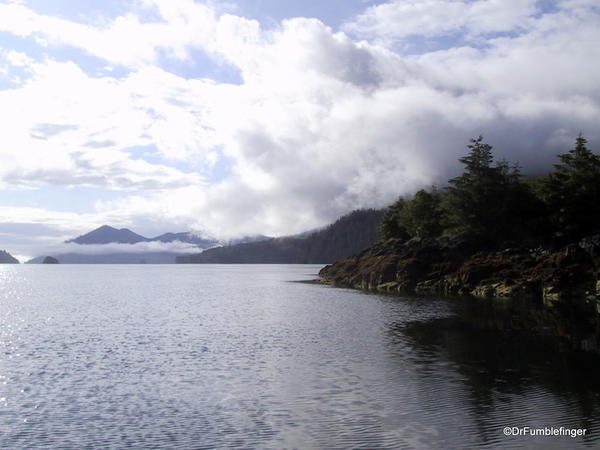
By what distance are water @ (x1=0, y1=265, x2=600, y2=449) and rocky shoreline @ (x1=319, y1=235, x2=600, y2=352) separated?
9.69 meters

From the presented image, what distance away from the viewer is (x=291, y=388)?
27.9 meters

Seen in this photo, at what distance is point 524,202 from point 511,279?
109ft

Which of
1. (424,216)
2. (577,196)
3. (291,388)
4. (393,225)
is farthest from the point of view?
(393,225)

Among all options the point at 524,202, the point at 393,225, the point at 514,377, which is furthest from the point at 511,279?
the point at 393,225

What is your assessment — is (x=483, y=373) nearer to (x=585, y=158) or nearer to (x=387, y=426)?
(x=387, y=426)

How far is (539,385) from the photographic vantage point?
26812 mm

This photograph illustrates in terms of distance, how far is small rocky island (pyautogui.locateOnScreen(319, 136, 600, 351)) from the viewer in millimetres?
75750

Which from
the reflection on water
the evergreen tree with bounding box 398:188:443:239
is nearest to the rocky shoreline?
the reflection on water

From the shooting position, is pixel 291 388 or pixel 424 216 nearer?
pixel 291 388

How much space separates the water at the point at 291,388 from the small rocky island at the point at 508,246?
25.9 m

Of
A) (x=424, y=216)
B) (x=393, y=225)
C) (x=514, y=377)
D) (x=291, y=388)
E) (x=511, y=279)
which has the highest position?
(x=424, y=216)

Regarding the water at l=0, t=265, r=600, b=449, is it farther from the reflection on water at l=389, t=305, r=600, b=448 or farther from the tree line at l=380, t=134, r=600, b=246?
the tree line at l=380, t=134, r=600, b=246

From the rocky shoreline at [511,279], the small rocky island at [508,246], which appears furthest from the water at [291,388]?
the small rocky island at [508,246]

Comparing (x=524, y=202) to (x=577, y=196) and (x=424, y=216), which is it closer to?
(x=577, y=196)
